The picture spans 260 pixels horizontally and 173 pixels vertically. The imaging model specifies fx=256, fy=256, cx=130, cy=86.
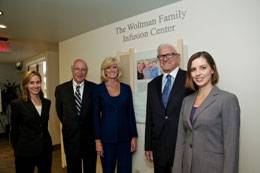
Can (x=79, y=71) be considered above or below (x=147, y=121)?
above

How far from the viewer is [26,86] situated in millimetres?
2502

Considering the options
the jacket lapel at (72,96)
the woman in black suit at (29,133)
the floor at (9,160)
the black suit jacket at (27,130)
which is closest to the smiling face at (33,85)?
the woman in black suit at (29,133)

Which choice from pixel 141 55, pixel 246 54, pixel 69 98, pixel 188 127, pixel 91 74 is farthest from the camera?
pixel 91 74

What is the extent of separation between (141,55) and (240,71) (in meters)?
1.30

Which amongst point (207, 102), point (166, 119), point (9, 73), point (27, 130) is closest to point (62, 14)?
point (27, 130)

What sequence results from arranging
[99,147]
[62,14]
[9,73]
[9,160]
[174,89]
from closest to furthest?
1. [174,89]
2. [99,147]
3. [62,14]
4. [9,160]
5. [9,73]

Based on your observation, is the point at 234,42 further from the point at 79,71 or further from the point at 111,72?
the point at 79,71

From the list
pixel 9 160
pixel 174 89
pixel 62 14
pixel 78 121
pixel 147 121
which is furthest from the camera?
pixel 9 160

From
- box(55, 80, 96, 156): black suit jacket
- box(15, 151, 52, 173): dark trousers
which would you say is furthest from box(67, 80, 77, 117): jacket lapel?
box(15, 151, 52, 173): dark trousers

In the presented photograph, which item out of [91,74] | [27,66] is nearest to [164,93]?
[91,74]

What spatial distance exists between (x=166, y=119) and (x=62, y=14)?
6.74 ft

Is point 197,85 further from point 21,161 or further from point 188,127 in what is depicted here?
point 21,161

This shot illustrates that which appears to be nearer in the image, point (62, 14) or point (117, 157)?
point (117, 157)

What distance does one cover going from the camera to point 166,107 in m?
2.32
